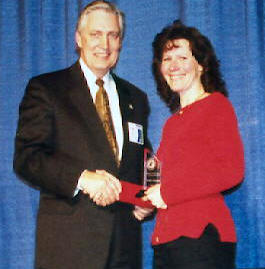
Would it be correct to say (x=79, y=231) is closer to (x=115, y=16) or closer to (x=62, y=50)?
(x=115, y=16)

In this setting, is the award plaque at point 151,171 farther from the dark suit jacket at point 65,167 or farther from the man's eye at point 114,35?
the man's eye at point 114,35

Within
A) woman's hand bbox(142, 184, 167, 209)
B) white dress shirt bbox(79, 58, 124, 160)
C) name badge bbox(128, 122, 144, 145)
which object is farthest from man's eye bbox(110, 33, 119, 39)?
woman's hand bbox(142, 184, 167, 209)

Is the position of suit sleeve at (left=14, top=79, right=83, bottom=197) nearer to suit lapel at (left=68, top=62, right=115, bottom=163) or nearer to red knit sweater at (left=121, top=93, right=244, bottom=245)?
suit lapel at (left=68, top=62, right=115, bottom=163)

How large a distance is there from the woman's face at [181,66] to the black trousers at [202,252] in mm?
627

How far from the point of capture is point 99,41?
2.27 metres

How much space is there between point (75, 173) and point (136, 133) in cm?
41

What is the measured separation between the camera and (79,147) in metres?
2.07

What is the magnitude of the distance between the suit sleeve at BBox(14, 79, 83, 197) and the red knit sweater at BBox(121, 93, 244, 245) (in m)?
0.24

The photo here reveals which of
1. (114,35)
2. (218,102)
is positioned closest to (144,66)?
(114,35)

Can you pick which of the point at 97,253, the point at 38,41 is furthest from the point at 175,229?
the point at 38,41

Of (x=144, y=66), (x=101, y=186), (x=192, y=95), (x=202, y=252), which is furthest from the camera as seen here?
(x=144, y=66)

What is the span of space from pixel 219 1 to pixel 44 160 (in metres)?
1.39

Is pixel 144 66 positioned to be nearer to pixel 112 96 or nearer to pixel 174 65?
pixel 112 96

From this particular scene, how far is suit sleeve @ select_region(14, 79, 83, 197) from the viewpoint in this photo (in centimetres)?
197
